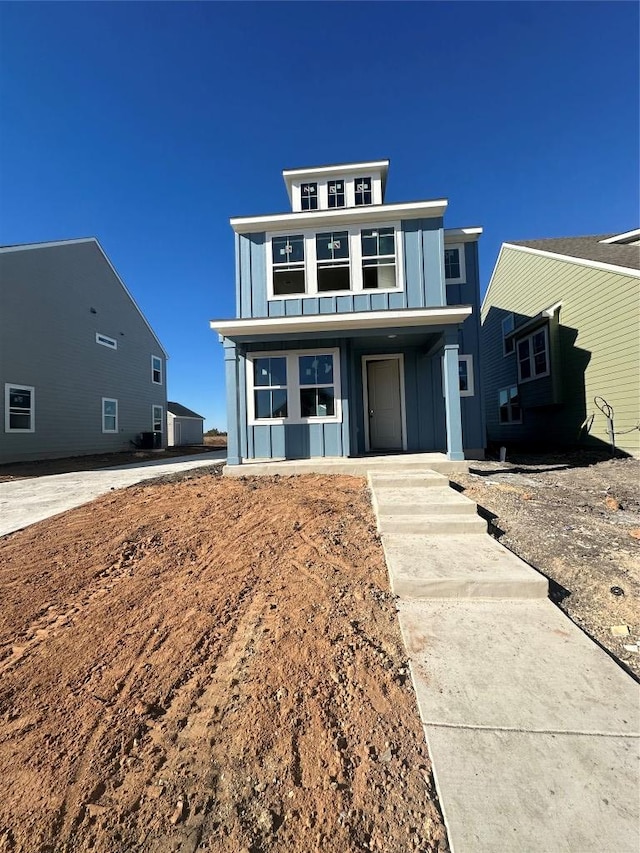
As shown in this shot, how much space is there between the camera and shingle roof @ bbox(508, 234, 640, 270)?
9.82 m

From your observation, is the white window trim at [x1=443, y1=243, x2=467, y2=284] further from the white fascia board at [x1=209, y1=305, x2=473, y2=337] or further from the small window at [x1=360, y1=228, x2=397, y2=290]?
the white fascia board at [x1=209, y1=305, x2=473, y2=337]

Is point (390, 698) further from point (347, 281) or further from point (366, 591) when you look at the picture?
point (347, 281)

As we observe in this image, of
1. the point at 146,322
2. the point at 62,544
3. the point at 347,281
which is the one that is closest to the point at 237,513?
the point at 62,544

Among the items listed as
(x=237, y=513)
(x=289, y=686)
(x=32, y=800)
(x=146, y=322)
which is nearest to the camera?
(x=32, y=800)

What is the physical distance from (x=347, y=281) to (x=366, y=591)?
6.86 meters

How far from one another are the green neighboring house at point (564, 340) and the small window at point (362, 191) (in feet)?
20.5

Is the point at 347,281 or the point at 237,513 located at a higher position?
the point at 347,281

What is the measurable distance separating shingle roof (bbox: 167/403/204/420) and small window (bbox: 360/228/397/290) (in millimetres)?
20061

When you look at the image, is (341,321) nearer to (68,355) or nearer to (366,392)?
(366,392)

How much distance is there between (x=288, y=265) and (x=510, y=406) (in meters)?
10.7

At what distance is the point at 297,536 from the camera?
3.91 metres

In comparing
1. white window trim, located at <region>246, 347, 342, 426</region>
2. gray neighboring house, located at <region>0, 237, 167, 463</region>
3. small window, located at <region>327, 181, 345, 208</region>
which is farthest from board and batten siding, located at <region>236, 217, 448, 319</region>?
gray neighboring house, located at <region>0, 237, 167, 463</region>

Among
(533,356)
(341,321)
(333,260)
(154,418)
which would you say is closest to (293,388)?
(341,321)

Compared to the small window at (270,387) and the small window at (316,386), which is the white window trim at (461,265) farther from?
the small window at (270,387)
